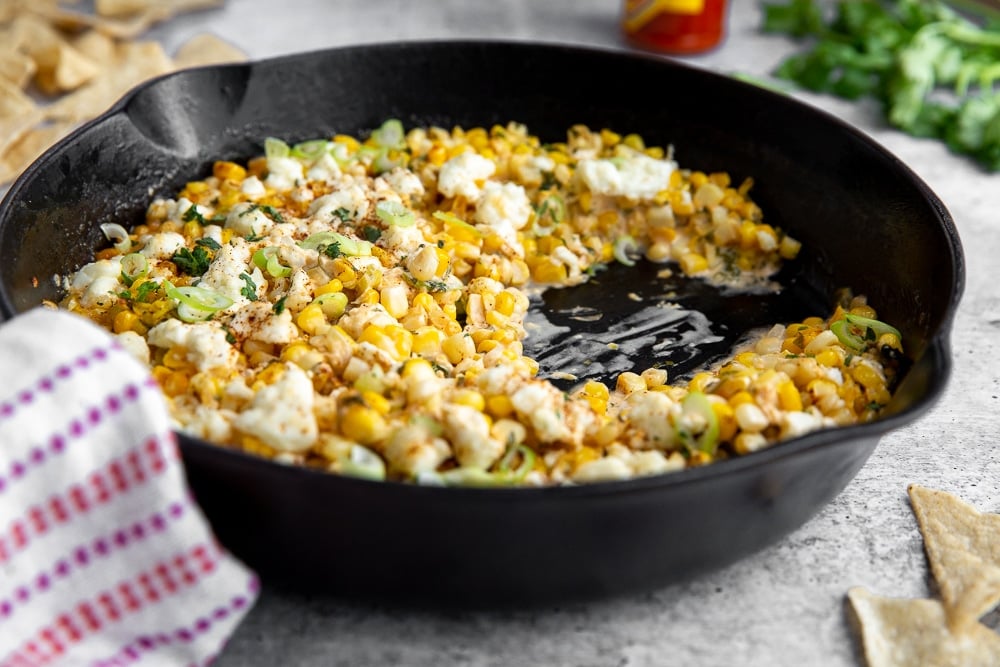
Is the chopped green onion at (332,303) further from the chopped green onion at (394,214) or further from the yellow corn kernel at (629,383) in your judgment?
the yellow corn kernel at (629,383)

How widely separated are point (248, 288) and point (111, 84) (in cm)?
189

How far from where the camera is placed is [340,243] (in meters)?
3.02

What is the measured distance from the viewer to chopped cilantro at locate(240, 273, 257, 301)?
2842 mm

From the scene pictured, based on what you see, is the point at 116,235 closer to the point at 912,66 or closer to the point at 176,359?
the point at 176,359

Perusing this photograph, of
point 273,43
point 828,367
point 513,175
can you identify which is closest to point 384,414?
point 828,367

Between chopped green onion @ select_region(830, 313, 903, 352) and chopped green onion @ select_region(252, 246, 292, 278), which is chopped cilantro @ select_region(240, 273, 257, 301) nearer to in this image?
chopped green onion @ select_region(252, 246, 292, 278)

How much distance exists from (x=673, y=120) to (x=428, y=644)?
2.11 meters

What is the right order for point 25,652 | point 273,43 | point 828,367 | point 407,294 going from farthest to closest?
point 273,43
point 407,294
point 828,367
point 25,652

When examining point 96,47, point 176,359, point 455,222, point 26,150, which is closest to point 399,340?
point 176,359

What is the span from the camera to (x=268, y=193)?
335 centimetres

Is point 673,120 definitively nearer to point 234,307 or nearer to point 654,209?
point 654,209

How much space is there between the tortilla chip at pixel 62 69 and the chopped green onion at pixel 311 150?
145cm

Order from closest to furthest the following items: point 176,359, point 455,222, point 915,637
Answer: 1. point 915,637
2. point 176,359
3. point 455,222

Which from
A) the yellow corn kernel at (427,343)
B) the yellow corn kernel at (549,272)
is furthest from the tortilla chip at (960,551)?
the yellow corn kernel at (427,343)
